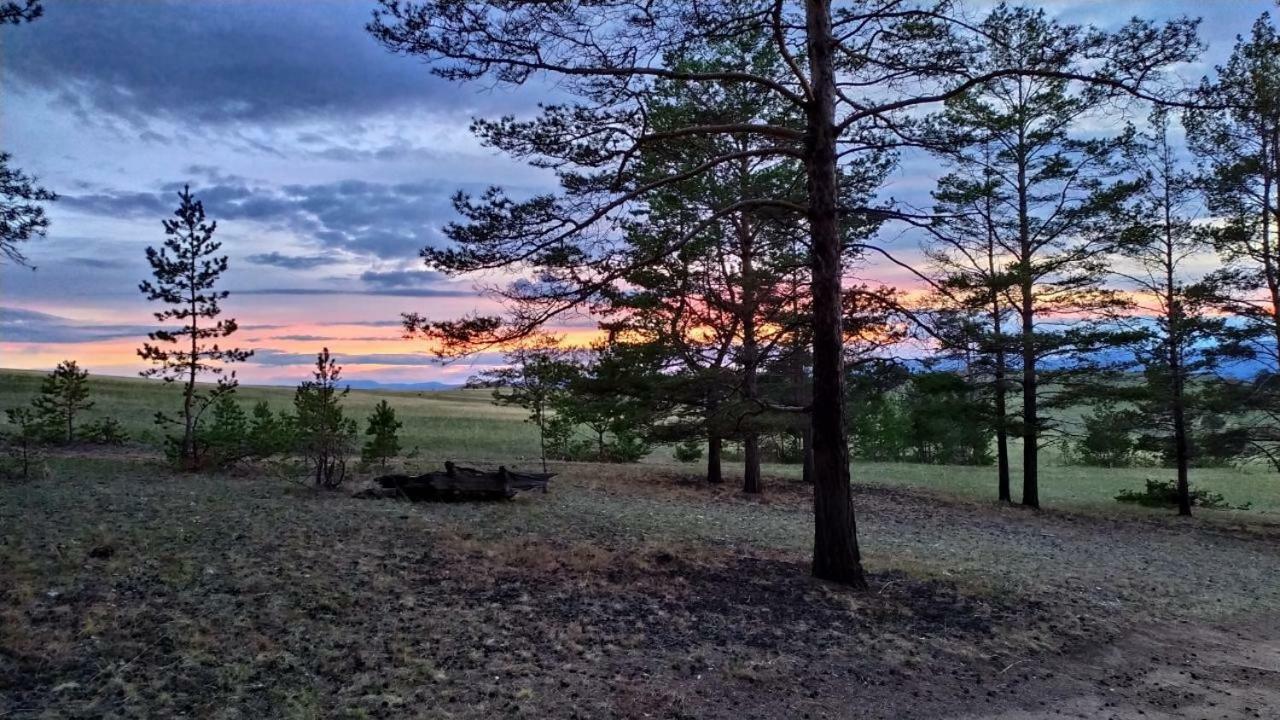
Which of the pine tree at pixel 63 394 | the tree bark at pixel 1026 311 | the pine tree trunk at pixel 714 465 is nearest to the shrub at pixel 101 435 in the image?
the pine tree at pixel 63 394

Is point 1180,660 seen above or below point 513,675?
below

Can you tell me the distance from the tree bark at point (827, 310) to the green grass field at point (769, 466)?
1520 centimetres

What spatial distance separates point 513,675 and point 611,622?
1506 mm

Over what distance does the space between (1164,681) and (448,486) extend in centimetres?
983

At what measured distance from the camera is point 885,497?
803 inches

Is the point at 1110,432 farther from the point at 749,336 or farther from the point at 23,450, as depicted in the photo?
the point at 23,450

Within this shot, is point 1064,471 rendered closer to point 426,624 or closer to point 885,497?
point 885,497

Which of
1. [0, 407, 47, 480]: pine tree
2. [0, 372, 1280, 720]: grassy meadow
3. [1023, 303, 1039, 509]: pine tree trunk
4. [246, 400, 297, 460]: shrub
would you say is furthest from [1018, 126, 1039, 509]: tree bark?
[0, 407, 47, 480]: pine tree

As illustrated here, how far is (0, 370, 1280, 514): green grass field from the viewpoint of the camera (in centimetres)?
2452

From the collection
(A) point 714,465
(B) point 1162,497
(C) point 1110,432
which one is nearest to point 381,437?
(A) point 714,465

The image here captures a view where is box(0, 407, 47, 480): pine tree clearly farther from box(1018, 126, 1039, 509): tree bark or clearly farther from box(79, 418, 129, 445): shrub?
box(1018, 126, 1039, 509): tree bark

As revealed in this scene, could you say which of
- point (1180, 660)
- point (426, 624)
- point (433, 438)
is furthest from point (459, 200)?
point (433, 438)

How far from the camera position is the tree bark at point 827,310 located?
25.9ft

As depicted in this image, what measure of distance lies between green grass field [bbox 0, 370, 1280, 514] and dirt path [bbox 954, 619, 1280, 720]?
14742 mm
